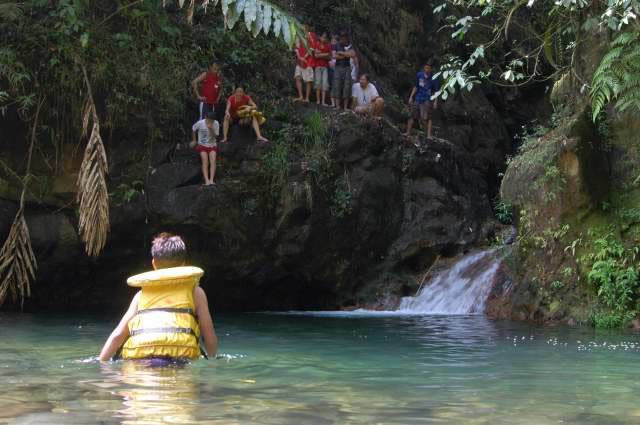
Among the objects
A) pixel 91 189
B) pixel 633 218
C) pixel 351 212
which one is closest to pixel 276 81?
pixel 351 212

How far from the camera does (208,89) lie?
16.8m

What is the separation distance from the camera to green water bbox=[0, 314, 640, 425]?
5.34 metres

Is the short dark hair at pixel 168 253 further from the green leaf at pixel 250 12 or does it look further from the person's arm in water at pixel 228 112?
the person's arm in water at pixel 228 112

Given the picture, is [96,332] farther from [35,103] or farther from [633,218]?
[633,218]

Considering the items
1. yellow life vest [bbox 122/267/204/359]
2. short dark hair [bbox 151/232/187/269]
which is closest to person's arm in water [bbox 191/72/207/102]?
short dark hair [bbox 151/232/187/269]

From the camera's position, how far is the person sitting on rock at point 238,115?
664 inches

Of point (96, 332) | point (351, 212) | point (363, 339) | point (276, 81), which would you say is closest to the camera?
point (363, 339)

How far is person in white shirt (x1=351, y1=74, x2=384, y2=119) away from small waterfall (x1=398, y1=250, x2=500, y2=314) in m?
3.65

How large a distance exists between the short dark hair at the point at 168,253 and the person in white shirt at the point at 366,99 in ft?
38.2

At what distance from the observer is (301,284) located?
61.2 ft

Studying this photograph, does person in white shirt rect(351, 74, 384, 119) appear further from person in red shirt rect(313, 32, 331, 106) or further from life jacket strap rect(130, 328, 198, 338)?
life jacket strap rect(130, 328, 198, 338)

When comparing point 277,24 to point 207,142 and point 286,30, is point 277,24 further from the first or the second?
point 207,142

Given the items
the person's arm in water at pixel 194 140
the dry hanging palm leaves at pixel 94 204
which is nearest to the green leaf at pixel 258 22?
the dry hanging palm leaves at pixel 94 204

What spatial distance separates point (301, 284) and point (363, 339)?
7461mm
